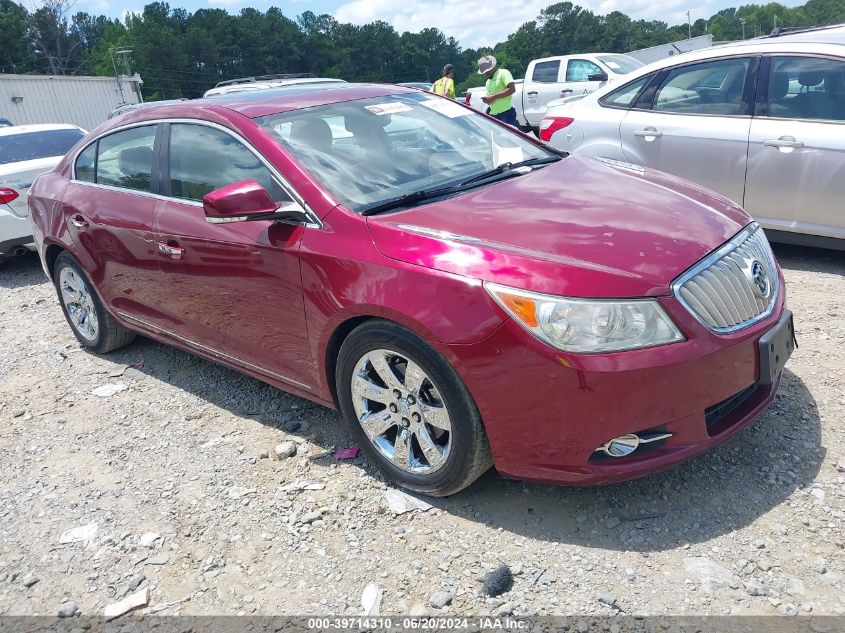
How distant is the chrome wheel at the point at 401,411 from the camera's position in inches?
114

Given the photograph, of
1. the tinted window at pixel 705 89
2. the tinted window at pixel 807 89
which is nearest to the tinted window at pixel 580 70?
the tinted window at pixel 705 89

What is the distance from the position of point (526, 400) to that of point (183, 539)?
1627 mm

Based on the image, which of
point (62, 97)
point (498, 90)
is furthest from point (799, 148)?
point (62, 97)

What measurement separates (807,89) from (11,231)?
753 cm

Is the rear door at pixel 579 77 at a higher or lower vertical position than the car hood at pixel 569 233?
higher

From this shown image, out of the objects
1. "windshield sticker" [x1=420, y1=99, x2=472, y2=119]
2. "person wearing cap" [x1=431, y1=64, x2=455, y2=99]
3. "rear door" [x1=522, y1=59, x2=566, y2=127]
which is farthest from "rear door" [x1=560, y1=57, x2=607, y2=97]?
"windshield sticker" [x1=420, y1=99, x2=472, y2=119]

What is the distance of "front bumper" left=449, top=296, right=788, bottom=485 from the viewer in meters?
2.49

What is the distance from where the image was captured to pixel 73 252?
4820 millimetres

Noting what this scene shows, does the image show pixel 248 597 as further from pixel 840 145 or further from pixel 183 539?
pixel 840 145

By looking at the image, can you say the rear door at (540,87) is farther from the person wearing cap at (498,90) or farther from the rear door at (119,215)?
the rear door at (119,215)

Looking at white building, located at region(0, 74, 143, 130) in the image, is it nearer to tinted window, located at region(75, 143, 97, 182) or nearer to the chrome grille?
tinted window, located at region(75, 143, 97, 182)

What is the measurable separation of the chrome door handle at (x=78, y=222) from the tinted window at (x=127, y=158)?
0.88 feet

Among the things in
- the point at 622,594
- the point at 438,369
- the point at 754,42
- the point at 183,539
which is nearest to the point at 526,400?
the point at 438,369

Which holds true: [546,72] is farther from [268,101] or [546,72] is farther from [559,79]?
[268,101]
